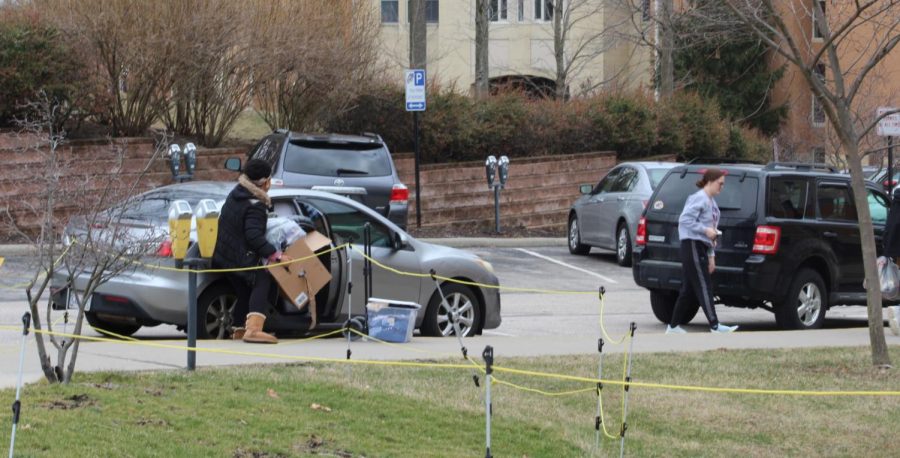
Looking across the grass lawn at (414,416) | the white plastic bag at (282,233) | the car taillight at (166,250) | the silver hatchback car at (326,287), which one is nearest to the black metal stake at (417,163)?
the silver hatchback car at (326,287)

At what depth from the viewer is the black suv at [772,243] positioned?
1424 centimetres

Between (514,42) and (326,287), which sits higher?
(514,42)

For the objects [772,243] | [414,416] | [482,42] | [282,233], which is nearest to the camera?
[414,416]

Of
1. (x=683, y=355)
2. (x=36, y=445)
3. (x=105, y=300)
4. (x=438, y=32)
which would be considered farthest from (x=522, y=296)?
(x=438, y=32)

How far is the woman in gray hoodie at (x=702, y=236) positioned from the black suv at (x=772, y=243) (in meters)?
0.65

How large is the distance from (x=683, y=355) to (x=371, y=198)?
7.72 meters

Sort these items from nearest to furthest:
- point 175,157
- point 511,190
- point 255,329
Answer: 1. point 255,329
2. point 175,157
3. point 511,190

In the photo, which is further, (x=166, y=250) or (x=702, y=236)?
(x=702, y=236)

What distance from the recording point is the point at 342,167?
18516 mm

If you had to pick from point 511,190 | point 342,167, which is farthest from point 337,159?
point 511,190

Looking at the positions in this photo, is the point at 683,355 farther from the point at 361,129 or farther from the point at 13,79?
the point at 361,129

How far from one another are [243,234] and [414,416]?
3387mm

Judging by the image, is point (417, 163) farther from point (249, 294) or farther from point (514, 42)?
point (514, 42)

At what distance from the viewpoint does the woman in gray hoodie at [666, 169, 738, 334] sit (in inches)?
532
